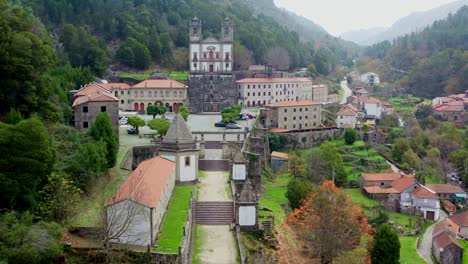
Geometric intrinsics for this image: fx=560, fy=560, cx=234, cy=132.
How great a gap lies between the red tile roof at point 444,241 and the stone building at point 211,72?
108 feet

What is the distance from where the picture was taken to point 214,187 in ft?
97.5

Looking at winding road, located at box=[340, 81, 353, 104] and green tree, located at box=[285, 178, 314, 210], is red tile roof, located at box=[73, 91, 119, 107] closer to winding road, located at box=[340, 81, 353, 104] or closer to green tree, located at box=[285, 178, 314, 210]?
green tree, located at box=[285, 178, 314, 210]

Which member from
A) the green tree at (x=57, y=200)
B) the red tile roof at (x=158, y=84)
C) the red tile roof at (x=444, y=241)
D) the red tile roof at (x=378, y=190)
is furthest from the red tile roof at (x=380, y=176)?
the green tree at (x=57, y=200)

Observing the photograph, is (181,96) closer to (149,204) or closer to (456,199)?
(456,199)

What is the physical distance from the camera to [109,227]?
65.2ft

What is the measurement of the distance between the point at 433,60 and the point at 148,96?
200 ft

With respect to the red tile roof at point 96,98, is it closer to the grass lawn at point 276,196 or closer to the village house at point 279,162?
the grass lawn at point 276,196

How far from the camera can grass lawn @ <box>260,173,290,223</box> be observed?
108 ft

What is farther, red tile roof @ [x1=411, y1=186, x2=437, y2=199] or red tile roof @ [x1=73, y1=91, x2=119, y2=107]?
red tile roof @ [x1=411, y1=186, x2=437, y2=199]

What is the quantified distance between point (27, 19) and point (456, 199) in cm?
3735

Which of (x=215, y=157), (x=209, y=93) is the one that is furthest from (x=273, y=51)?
(x=215, y=157)

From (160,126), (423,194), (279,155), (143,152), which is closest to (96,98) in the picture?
(143,152)

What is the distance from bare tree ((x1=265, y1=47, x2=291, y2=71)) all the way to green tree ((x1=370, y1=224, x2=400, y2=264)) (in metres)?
60.7

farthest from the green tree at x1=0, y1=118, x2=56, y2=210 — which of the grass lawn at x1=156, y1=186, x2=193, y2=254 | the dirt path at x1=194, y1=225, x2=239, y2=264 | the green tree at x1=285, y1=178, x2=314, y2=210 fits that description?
the green tree at x1=285, y1=178, x2=314, y2=210
